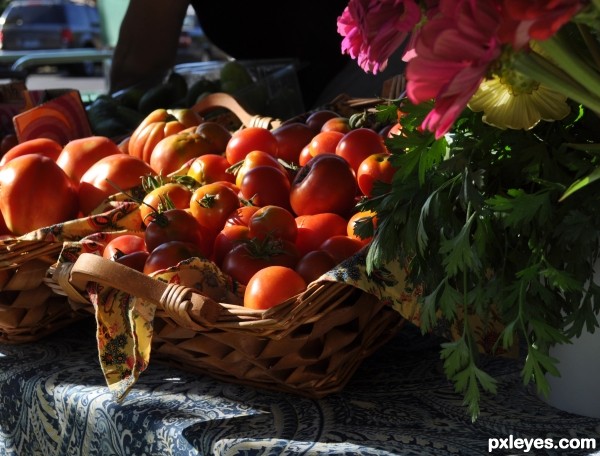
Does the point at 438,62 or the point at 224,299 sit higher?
the point at 438,62

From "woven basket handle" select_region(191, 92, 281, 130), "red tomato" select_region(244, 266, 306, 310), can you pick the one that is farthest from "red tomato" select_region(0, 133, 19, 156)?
"red tomato" select_region(244, 266, 306, 310)

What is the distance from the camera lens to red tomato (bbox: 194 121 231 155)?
1.51 metres

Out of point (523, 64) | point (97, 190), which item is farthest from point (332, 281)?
point (97, 190)

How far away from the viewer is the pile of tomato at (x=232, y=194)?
3.42ft

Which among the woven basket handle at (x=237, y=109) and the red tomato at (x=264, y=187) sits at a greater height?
the woven basket handle at (x=237, y=109)

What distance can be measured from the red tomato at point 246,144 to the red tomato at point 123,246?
311mm

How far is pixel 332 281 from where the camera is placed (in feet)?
2.89

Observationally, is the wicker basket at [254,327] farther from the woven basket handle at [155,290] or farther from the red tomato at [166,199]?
the red tomato at [166,199]

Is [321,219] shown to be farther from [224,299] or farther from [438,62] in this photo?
[438,62]

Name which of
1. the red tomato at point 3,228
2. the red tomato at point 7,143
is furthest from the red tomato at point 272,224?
the red tomato at point 7,143

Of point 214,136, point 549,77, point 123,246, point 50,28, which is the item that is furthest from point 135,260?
point 50,28

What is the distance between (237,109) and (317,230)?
0.62 metres

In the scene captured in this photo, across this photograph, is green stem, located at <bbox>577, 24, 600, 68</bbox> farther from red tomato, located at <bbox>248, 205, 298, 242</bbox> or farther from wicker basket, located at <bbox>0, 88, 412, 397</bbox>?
red tomato, located at <bbox>248, 205, 298, 242</bbox>

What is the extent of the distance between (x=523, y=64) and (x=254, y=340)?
49cm
